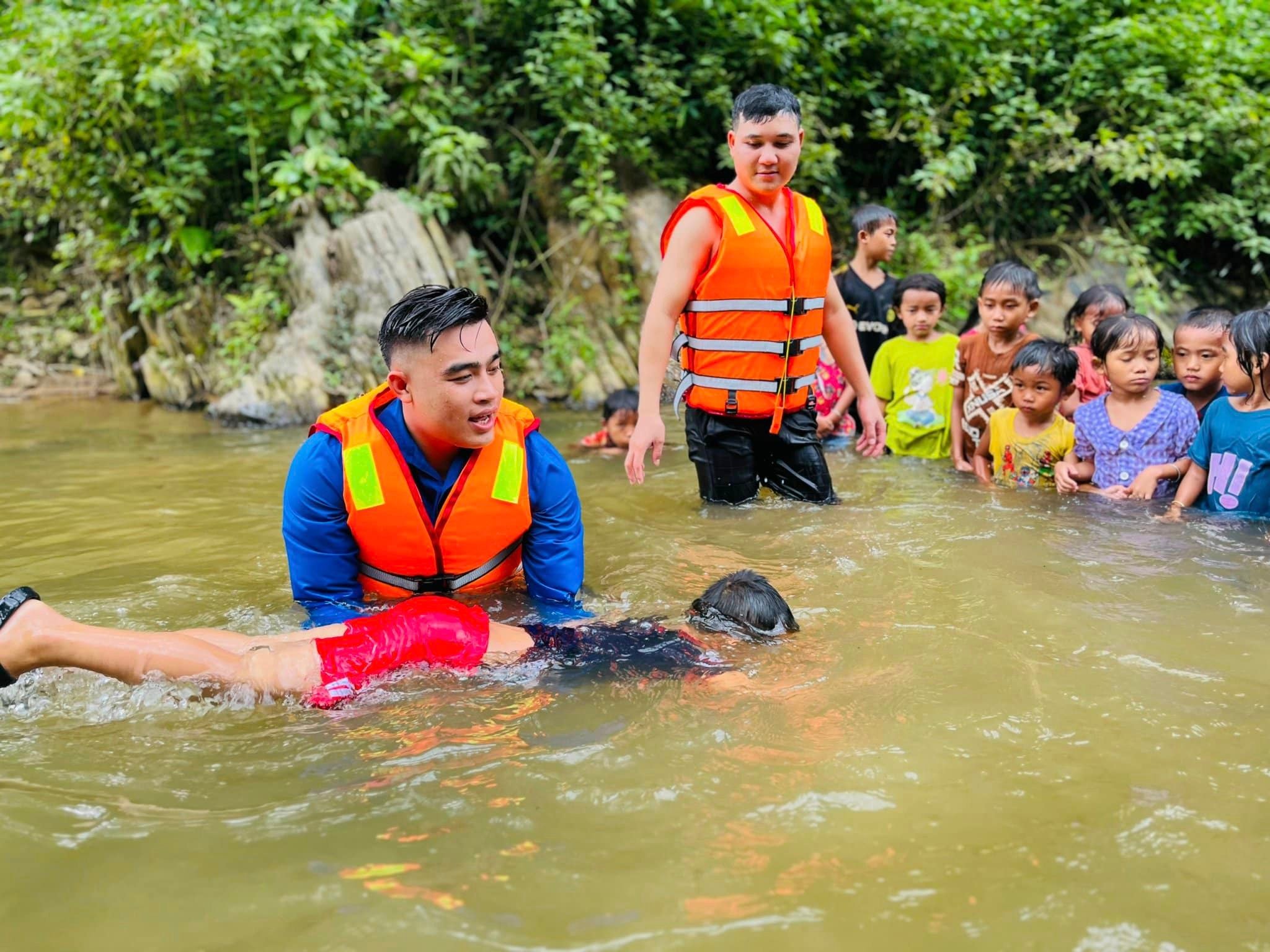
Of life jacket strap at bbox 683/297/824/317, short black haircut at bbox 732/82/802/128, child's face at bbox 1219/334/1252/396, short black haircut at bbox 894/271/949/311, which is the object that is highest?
short black haircut at bbox 732/82/802/128

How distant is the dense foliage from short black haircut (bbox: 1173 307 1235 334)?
14.4 ft

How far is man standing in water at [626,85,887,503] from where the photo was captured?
4121 mm

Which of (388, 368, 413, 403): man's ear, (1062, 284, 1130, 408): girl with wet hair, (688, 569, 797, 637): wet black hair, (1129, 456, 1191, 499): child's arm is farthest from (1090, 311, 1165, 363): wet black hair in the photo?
(388, 368, 413, 403): man's ear

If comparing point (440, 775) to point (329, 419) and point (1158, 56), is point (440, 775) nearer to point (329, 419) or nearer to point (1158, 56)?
point (329, 419)

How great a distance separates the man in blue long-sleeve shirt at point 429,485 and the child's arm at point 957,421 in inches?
119

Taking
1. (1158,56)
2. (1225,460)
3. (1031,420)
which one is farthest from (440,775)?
(1158,56)

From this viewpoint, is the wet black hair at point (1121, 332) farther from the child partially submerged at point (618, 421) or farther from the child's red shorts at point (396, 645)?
the child's red shorts at point (396, 645)

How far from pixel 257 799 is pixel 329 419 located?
1.25 meters

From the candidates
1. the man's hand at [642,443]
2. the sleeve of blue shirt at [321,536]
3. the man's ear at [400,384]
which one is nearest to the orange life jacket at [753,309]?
the man's hand at [642,443]

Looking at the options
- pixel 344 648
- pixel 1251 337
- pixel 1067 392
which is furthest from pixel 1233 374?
pixel 344 648

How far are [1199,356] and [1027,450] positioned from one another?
86cm

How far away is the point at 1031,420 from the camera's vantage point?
5.20m

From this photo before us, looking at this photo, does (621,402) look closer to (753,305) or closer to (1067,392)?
(753,305)

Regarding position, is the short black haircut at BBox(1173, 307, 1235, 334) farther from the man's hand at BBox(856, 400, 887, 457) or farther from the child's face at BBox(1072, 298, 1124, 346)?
the man's hand at BBox(856, 400, 887, 457)
